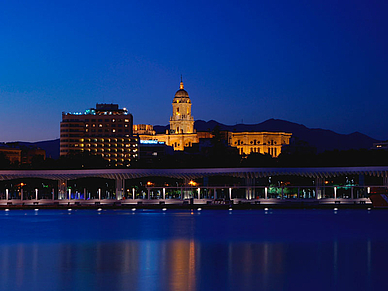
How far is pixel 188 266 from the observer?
39719mm

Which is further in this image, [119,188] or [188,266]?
[119,188]

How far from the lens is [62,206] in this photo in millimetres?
113125

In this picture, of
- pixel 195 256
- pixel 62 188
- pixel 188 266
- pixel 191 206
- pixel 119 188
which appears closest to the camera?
pixel 188 266

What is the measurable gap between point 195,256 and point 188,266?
502 centimetres

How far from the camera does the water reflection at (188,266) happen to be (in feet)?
110

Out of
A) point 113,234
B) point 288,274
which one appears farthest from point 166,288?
point 113,234

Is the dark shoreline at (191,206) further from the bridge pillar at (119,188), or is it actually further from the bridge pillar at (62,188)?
the bridge pillar at (62,188)

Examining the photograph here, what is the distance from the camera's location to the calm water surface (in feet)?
112

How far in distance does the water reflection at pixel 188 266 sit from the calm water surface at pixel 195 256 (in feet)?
0.17

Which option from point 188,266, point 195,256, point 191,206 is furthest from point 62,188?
point 188,266

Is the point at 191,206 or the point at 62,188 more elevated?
the point at 62,188

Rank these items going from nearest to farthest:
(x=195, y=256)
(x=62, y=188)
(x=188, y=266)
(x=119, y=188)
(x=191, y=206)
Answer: (x=188, y=266)
(x=195, y=256)
(x=191, y=206)
(x=119, y=188)
(x=62, y=188)

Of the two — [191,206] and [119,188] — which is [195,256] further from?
[119,188]

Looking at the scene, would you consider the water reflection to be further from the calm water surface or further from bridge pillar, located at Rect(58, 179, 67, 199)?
bridge pillar, located at Rect(58, 179, 67, 199)
